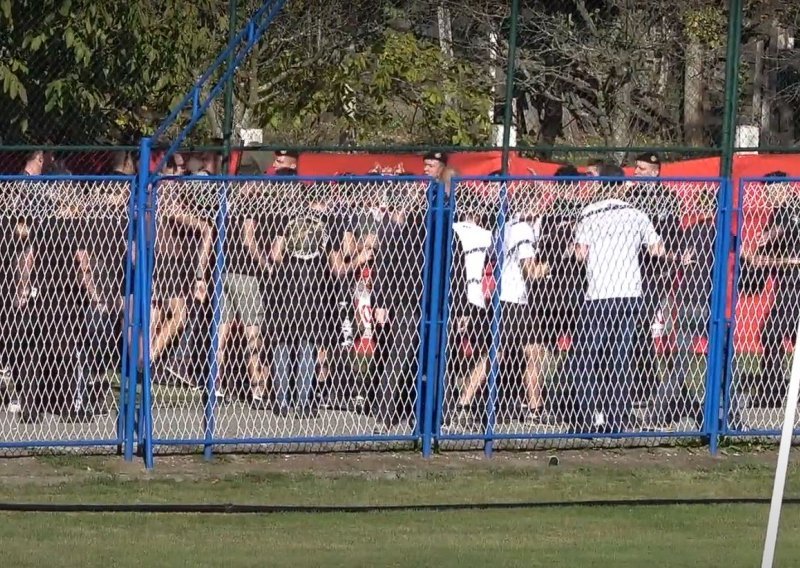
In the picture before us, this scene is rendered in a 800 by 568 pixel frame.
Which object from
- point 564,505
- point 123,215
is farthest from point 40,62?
point 564,505

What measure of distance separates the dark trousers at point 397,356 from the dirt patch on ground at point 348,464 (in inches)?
17.5

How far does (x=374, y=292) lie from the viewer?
10.4m

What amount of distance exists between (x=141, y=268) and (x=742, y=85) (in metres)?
6.55

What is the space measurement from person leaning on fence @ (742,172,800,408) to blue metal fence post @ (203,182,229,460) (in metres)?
3.47

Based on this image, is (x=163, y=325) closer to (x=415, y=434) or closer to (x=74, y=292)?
(x=74, y=292)

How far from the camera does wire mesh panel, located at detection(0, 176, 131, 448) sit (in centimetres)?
991

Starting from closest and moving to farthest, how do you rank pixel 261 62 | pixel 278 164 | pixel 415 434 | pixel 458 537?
pixel 458 537, pixel 415 434, pixel 278 164, pixel 261 62

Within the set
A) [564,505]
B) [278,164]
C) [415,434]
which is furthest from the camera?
[278,164]

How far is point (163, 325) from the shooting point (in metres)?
10.1

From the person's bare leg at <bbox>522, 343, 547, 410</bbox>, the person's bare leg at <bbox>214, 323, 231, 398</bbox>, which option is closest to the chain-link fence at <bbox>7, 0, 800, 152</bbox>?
the person's bare leg at <bbox>214, 323, 231, 398</bbox>

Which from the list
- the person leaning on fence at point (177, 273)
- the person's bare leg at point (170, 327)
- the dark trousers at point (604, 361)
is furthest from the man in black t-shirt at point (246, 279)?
the dark trousers at point (604, 361)

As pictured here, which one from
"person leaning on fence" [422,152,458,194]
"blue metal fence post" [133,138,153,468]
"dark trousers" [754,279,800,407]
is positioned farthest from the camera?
"dark trousers" [754,279,800,407]

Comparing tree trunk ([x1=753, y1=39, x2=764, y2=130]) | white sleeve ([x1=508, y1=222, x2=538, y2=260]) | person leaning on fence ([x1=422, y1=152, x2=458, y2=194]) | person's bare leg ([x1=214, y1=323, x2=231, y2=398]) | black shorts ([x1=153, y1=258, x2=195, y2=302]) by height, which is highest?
tree trunk ([x1=753, y1=39, x2=764, y2=130])

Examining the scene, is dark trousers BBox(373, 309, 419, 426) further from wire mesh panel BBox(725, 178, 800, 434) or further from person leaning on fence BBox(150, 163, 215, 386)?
wire mesh panel BBox(725, 178, 800, 434)
